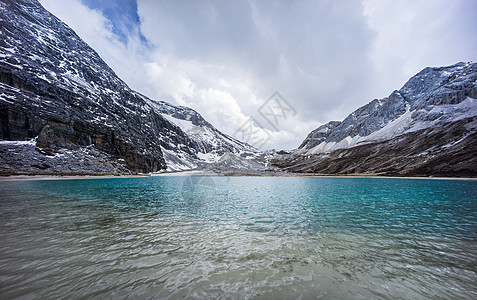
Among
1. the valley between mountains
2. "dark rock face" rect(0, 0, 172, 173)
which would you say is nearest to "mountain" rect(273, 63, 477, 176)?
the valley between mountains

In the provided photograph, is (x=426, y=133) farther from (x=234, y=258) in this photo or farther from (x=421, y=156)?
(x=234, y=258)

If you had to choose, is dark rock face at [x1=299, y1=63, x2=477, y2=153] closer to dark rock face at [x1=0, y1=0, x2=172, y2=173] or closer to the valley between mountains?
the valley between mountains

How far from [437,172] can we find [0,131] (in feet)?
536

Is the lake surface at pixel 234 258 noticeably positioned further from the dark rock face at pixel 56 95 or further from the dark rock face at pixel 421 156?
the dark rock face at pixel 56 95

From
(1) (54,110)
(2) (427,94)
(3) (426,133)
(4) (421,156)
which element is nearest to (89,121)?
(1) (54,110)

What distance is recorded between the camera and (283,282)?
5.60 m

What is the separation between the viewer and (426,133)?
363ft

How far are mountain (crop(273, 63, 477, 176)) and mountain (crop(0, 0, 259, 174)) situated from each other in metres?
137

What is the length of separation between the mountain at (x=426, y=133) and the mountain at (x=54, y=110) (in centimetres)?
13684

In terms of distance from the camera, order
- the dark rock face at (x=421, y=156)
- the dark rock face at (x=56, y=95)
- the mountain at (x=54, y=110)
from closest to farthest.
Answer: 1. the mountain at (x=54, y=110)
2. the dark rock face at (x=421, y=156)
3. the dark rock face at (x=56, y=95)

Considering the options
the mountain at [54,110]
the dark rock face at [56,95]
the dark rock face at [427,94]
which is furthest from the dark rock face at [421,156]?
the dark rock face at [56,95]

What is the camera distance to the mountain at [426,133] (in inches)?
3093

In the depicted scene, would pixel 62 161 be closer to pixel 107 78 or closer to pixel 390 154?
pixel 107 78

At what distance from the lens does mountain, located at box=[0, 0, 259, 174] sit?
67.4 m
